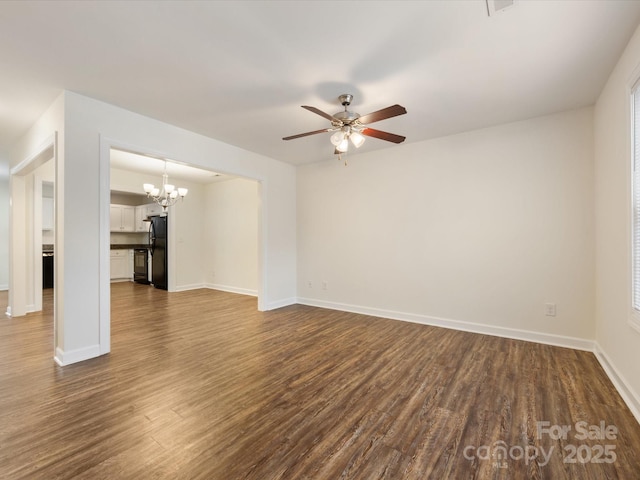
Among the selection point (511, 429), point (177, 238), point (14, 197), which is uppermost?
point (14, 197)

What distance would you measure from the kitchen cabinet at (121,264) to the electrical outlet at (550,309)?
31.9ft

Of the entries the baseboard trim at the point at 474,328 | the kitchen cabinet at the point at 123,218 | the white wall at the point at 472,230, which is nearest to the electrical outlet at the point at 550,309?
the white wall at the point at 472,230

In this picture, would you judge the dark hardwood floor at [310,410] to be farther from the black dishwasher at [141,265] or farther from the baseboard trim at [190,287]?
the black dishwasher at [141,265]

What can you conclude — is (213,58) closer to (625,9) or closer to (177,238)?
(625,9)

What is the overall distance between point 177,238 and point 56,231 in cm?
401

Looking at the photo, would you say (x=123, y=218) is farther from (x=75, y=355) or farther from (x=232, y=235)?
(x=75, y=355)

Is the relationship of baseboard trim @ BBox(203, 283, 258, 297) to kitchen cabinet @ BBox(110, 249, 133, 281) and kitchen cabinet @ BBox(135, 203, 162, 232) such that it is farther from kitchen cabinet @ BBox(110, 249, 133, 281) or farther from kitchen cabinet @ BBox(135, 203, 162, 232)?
kitchen cabinet @ BBox(110, 249, 133, 281)

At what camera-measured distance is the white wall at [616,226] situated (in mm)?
2094

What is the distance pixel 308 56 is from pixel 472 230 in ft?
9.65

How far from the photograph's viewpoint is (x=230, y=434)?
1.77 m

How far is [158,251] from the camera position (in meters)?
7.05

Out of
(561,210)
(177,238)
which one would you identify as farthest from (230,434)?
(177,238)

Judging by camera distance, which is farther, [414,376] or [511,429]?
[414,376]

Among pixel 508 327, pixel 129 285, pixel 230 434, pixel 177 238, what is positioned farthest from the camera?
pixel 129 285
